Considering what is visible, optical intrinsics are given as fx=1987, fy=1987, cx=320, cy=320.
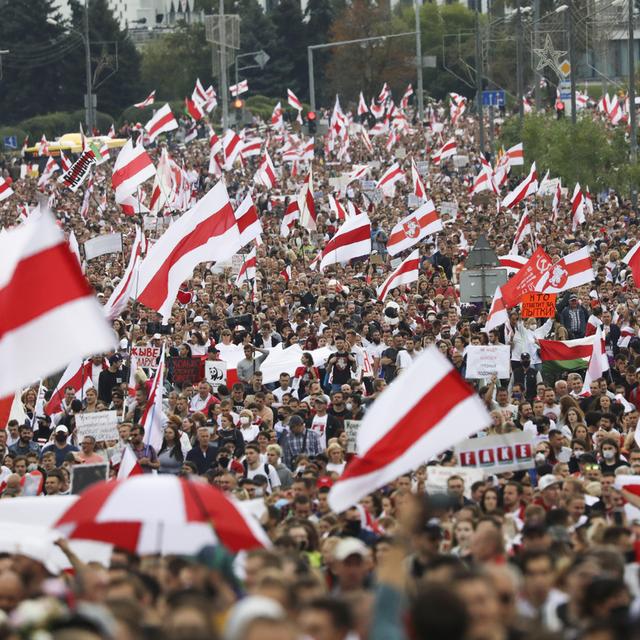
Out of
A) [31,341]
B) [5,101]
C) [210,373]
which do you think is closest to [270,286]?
[210,373]

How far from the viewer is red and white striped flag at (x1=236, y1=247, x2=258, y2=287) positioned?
2736 centimetres

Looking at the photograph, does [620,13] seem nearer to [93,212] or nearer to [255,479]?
[93,212]

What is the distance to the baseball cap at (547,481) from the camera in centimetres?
1223

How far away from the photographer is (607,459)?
549 inches

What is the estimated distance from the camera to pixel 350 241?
26.7 meters

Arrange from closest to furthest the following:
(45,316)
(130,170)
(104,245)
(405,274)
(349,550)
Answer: (349,550)
(45,316)
(405,274)
(104,245)
(130,170)

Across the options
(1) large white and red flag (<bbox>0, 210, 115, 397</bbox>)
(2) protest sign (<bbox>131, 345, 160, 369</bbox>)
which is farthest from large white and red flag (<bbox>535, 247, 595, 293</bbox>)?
(1) large white and red flag (<bbox>0, 210, 115, 397</bbox>)

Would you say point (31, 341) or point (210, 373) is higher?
point (31, 341)

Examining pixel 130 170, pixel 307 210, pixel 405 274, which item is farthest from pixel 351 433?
pixel 307 210

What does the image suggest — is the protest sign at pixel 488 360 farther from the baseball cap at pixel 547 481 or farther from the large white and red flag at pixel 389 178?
the large white and red flag at pixel 389 178

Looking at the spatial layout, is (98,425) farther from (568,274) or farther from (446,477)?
(568,274)

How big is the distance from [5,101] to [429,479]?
314 feet

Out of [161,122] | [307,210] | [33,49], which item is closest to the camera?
[307,210]

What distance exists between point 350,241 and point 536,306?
5706 mm
